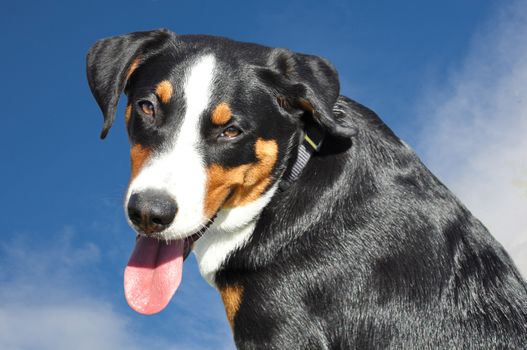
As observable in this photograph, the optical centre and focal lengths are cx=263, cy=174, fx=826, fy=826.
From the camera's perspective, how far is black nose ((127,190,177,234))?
17.0 feet

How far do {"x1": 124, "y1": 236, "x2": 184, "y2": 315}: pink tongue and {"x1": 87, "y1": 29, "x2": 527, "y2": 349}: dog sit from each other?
0.05ft

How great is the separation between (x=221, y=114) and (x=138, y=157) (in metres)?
0.63

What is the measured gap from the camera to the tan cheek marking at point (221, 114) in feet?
18.1

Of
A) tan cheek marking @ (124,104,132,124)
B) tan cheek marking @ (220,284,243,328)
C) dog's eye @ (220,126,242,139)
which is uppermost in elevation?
dog's eye @ (220,126,242,139)

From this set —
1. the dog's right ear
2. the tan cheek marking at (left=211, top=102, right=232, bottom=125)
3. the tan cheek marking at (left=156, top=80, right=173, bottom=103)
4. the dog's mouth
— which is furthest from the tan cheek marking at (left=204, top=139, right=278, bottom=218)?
the dog's right ear

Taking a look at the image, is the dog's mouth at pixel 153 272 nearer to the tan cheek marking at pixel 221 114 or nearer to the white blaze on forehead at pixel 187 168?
the white blaze on forehead at pixel 187 168

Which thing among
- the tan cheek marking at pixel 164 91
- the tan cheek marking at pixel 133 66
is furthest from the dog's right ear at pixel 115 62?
the tan cheek marking at pixel 164 91

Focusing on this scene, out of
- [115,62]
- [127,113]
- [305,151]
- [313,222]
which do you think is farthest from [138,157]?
[313,222]

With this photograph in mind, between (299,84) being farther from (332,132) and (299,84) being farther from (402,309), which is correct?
(402,309)

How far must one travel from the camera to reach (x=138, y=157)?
557 cm

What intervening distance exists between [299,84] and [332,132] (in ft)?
1.38

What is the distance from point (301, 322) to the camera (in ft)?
18.9

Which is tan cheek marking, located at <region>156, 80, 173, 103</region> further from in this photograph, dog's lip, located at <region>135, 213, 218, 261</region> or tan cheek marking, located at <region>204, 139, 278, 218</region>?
dog's lip, located at <region>135, 213, 218, 261</region>

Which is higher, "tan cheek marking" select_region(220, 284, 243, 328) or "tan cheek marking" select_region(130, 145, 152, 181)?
"tan cheek marking" select_region(130, 145, 152, 181)
